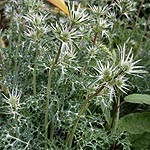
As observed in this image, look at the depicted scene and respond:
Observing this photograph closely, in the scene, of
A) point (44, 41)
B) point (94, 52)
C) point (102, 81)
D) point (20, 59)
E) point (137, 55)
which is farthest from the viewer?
point (137, 55)

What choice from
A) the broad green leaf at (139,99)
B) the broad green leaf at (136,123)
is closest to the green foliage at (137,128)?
the broad green leaf at (136,123)

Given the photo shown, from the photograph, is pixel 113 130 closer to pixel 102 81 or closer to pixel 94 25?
pixel 94 25

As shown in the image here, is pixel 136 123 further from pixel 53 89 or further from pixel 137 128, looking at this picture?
pixel 53 89

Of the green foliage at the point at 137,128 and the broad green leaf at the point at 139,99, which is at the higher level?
the broad green leaf at the point at 139,99

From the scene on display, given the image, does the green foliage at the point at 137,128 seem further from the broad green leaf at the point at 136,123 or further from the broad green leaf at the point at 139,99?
the broad green leaf at the point at 139,99

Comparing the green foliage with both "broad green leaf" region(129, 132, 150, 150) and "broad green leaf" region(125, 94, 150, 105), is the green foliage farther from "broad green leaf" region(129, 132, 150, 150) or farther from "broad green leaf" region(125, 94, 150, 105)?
"broad green leaf" region(125, 94, 150, 105)

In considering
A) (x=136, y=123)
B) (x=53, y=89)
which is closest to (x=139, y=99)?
(x=136, y=123)

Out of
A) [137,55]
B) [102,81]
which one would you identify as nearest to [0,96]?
[102,81]
